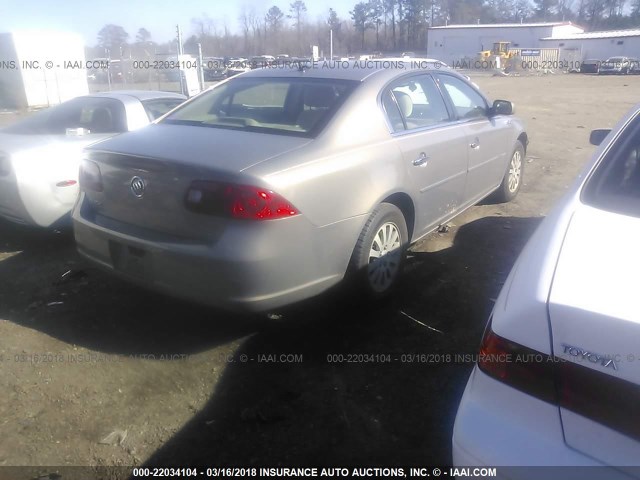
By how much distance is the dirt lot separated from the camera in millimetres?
2471

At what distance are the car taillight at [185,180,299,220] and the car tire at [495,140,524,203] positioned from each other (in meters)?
3.55

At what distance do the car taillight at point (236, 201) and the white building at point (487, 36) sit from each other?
224 ft

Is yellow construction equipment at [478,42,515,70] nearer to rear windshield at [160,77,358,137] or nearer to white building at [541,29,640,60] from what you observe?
white building at [541,29,640,60]

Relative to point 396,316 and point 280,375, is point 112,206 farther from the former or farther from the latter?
point 396,316

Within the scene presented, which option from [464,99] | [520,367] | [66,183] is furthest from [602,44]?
[520,367]

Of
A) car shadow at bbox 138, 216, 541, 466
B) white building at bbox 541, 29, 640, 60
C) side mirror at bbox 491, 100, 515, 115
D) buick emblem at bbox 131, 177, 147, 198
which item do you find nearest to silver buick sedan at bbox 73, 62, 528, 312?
buick emblem at bbox 131, 177, 147, 198

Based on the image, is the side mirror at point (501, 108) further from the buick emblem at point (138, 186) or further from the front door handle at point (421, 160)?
the buick emblem at point (138, 186)

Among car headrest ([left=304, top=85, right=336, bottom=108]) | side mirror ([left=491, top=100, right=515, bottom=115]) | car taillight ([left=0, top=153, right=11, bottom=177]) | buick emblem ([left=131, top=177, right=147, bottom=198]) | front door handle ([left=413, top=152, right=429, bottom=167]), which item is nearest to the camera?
buick emblem ([left=131, top=177, right=147, bottom=198])

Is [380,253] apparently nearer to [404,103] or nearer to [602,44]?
[404,103]

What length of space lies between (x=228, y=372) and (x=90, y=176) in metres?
1.46

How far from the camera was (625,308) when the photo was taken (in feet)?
4.76

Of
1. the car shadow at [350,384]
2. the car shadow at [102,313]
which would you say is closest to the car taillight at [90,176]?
the car shadow at [102,313]

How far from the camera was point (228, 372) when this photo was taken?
9.89 feet

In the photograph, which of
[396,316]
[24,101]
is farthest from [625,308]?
[24,101]
